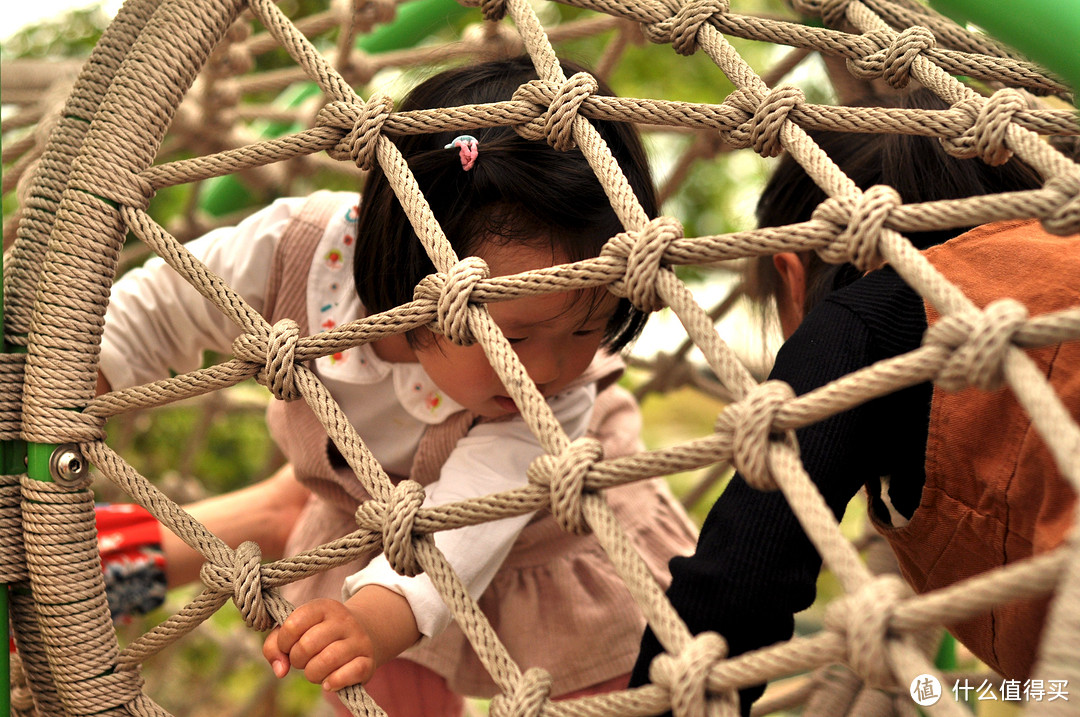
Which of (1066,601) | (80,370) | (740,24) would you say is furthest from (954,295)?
(80,370)

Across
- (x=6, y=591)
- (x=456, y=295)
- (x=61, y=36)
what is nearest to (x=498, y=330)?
(x=456, y=295)

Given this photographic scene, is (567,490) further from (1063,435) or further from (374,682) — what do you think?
(374,682)

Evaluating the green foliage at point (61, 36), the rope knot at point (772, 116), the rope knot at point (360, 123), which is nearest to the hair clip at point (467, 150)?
the rope knot at point (360, 123)

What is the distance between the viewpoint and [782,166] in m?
0.96

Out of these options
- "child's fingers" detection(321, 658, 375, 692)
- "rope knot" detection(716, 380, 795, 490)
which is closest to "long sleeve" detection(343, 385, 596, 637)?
"child's fingers" detection(321, 658, 375, 692)

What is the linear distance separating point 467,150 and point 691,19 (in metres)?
0.20

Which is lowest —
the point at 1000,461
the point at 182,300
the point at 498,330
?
the point at 1000,461

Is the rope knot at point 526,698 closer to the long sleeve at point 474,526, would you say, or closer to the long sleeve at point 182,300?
the long sleeve at point 474,526

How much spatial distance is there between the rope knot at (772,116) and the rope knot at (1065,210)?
0.16m

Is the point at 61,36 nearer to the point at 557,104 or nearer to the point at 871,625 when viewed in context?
the point at 557,104

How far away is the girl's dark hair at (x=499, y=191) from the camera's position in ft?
2.41

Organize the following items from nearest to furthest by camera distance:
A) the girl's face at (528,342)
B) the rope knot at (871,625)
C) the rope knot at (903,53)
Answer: the rope knot at (871,625), the rope knot at (903,53), the girl's face at (528,342)

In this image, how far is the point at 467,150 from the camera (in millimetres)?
736

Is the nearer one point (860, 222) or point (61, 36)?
point (860, 222)
